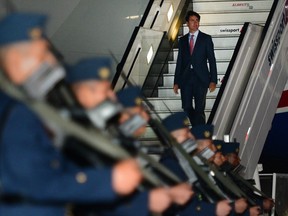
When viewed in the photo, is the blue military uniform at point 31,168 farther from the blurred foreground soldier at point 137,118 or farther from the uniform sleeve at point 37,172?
the blurred foreground soldier at point 137,118

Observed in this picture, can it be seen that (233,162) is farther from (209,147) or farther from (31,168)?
(31,168)

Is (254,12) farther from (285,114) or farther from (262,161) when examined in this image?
(262,161)

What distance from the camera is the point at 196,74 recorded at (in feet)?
33.3

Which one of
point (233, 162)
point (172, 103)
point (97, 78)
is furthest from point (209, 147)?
point (172, 103)

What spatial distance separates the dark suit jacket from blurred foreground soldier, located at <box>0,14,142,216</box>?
6.85m

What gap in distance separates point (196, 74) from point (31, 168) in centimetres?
A: 706

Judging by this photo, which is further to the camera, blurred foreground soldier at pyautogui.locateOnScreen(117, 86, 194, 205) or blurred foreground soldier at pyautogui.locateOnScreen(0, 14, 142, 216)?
blurred foreground soldier at pyautogui.locateOnScreen(117, 86, 194, 205)

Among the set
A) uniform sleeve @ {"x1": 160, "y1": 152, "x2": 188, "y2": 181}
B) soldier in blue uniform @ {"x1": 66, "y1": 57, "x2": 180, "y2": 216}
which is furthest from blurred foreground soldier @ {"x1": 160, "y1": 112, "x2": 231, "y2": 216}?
soldier in blue uniform @ {"x1": 66, "y1": 57, "x2": 180, "y2": 216}

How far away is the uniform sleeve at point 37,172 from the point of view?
3.22 m

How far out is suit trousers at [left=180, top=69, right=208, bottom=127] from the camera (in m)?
10.1

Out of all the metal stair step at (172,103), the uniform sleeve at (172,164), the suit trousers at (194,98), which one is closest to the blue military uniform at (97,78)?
the uniform sleeve at (172,164)

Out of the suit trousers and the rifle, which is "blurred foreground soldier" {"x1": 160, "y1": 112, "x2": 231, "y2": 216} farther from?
the suit trousers

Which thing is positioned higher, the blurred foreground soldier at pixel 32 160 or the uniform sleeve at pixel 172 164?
the blurred foreground soldier at pixel 32 160

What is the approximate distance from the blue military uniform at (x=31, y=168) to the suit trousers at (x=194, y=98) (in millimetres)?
6780
